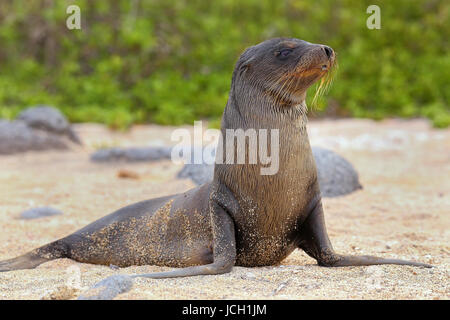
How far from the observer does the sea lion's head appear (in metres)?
3.53

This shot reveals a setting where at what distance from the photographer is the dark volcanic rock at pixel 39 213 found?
5.79 meters

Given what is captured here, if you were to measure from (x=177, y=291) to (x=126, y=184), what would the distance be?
4.22m

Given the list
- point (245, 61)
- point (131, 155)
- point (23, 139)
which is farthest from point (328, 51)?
point (23, 139)

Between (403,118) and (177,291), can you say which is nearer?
(177,291)

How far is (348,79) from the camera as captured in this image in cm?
1220

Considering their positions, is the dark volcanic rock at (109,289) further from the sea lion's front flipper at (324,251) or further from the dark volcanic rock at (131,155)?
the dark volcanic rock at (131,155)

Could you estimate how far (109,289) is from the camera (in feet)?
9.58

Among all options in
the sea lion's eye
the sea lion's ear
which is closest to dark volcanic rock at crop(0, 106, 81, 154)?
the sea lion's ear

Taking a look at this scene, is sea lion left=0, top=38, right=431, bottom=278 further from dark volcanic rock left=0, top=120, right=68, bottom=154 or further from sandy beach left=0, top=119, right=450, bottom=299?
dark volcanic rock left=0, top=120, right=68, bottom=154

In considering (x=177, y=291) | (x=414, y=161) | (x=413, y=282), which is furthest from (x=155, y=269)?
(x=414, y=161)

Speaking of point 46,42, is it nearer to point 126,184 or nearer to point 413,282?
point 126,184

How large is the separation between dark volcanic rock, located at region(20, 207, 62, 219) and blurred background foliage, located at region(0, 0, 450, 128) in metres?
5.56

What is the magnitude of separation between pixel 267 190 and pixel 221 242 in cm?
37

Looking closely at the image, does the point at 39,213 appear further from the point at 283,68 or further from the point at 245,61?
the point at 283,68
